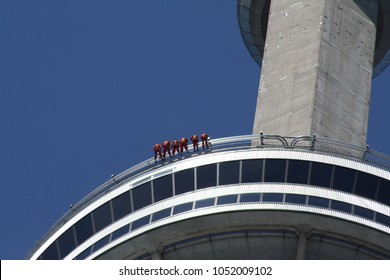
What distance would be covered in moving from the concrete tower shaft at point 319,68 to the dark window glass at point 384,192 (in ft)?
29.7

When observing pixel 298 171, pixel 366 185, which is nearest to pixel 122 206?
pixel 298 171

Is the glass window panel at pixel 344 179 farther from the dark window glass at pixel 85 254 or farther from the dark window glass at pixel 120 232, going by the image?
the dark window glass at pixel 85 254

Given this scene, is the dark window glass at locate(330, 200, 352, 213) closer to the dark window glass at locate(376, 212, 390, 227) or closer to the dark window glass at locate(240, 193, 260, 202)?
the dark window glass at locate(376, 212, 390, 227)

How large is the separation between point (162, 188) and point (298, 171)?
588cm

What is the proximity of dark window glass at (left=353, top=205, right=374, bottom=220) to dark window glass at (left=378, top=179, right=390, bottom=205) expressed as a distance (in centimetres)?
73

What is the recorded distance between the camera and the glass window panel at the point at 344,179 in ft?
224

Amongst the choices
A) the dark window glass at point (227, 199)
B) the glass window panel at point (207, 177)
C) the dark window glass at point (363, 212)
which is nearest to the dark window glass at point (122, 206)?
the glass window panel at point (207, 177)

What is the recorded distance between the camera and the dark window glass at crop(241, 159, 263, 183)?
68688mm

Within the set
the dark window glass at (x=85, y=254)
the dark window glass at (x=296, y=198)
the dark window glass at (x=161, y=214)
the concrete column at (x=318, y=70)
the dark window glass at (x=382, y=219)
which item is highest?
the concrete column at (x=318, y=70)

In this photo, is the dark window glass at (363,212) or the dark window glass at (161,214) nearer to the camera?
the dark window glass at (363,212)

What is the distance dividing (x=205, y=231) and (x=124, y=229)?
11.7 feet

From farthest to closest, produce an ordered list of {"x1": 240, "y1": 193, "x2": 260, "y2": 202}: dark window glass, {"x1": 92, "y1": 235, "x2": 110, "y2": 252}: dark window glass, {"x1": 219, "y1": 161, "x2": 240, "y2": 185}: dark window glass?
1. {"x1": 92, "y1": 235, "x2": 110, "y2": 252}: dark window glass
2. {"x1": 219, "y1": 161, "x2": 240, "y2": 185}: dark window glass
3. {"x1": 240, "y1": 193, "x2": 260, "y2": 202}: dark window glass

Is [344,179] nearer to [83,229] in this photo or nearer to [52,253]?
[83,229]

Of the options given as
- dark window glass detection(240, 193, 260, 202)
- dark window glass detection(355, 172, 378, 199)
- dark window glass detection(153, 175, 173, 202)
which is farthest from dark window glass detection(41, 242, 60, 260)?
dark window glass detection(355, 172, 378, 199)
